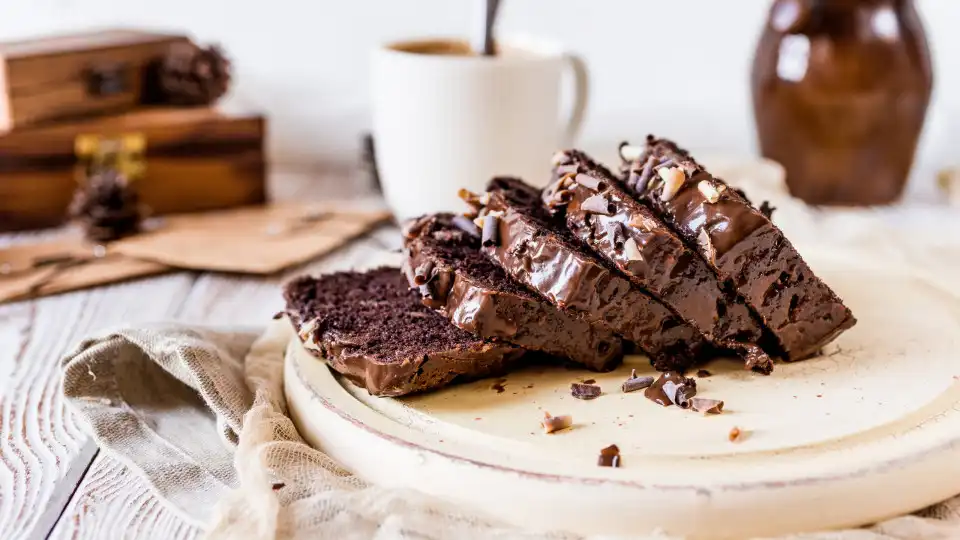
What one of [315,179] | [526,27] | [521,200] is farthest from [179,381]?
[526,27]

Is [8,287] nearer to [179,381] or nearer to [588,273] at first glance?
[179,381]

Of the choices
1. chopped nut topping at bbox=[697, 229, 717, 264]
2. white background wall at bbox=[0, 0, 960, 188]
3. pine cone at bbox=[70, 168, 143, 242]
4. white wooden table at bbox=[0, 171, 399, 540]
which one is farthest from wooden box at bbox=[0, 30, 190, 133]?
chopped nut topping at bbox=[697, 229, 717, 264]

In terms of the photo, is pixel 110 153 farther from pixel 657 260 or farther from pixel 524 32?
pixel 657 260

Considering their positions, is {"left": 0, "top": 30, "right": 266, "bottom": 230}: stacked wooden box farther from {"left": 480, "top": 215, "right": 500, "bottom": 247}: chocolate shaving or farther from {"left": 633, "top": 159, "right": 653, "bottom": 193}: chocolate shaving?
A: {"left": 633, "top": 159, "right": 653, "bottom": 193}: chocolate shaving

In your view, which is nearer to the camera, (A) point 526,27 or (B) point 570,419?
(B) point 570,419

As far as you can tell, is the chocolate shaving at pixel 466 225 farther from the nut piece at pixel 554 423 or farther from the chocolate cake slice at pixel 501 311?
the nut piece at pixel 554 423
